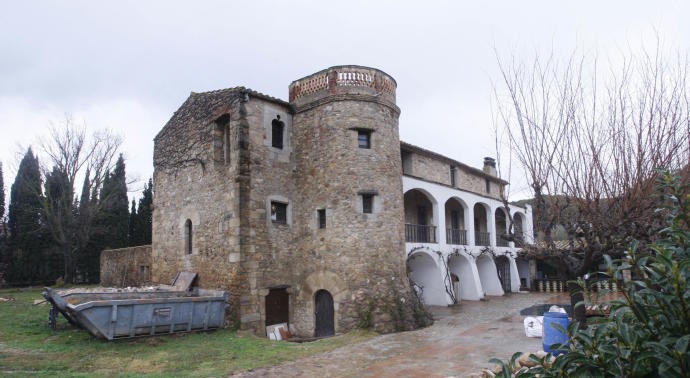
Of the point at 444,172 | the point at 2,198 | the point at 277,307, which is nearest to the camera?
the point at 277,307

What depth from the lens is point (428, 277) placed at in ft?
64.3

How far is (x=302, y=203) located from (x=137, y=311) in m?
5.79

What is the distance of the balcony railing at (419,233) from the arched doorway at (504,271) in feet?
22.5

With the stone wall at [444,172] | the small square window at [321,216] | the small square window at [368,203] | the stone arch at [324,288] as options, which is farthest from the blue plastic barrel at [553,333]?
the stone wall at [444,172]

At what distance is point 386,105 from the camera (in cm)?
1500

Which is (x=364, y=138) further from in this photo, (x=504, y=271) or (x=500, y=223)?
(x=500, y=223)

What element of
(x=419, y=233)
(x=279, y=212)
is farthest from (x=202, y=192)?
(x=419, y=233)

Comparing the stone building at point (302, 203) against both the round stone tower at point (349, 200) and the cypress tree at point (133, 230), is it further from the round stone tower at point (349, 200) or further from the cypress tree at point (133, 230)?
the cypress tree at point (133, 230)

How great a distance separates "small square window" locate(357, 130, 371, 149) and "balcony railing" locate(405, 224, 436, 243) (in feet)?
17.5

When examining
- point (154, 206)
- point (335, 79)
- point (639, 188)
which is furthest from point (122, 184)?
point (639, 188)

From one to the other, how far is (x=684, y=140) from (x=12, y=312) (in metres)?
19.5

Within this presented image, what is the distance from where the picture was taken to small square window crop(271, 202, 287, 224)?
14648 mm

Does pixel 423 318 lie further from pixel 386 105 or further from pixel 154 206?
pixel 154 206

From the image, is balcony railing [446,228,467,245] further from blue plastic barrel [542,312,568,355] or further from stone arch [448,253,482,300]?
blue plastic barrel [542,312,568,355]
